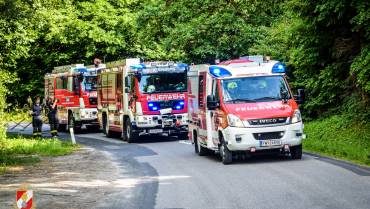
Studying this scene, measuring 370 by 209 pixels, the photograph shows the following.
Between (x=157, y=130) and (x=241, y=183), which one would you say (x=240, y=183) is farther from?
(x=157, y=130)

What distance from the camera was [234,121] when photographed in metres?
16.7

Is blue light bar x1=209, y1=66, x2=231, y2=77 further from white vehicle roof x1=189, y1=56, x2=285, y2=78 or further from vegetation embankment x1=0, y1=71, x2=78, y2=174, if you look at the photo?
vegetation embankment x1=0, y1=71, x2=78, y2=174

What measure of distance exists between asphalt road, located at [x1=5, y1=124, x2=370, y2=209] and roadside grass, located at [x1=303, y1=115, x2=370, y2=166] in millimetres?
736

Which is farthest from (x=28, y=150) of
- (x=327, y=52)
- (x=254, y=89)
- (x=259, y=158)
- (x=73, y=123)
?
Result: (x=73, y=123)

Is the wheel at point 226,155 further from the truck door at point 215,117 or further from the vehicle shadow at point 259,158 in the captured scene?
the truck door at point 215,117

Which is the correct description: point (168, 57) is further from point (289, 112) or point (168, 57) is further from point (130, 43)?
point (289, 112)

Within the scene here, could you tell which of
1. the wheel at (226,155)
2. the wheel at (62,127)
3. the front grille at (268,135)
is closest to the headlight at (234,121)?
the front grille at (268,135)

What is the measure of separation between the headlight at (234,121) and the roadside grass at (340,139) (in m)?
2.87

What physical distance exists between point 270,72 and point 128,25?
31.8 metres

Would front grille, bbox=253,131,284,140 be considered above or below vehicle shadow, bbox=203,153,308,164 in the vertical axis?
above

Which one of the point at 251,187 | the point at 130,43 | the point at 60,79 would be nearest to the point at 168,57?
the point at 130,43

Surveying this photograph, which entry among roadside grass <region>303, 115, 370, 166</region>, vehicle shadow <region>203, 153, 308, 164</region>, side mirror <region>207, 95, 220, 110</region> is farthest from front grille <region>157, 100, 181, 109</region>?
side mirror <region>207, 95, 220, 110</region>

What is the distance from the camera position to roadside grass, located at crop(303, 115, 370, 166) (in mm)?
17062

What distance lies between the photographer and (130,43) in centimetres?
4950
